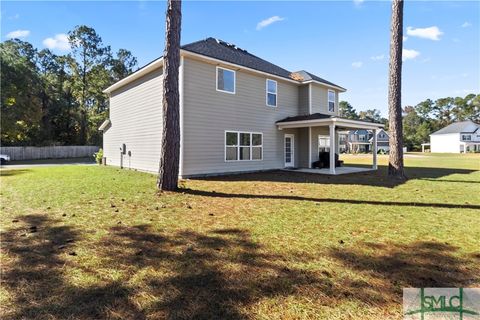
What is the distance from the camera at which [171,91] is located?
7.74 m

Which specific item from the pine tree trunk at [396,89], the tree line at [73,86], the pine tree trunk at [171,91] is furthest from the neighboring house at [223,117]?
the tree line at [73,86]

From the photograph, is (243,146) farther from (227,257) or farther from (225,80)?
(227,257)

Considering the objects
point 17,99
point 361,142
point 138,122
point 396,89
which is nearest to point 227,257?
point 396,89

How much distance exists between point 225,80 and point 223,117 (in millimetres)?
1803

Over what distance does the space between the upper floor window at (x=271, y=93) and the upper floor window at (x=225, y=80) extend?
2.69 meters

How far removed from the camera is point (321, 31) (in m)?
12.5

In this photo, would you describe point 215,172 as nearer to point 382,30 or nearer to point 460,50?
point 382,30

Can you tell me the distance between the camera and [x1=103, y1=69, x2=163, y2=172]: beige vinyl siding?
12492 millimetres

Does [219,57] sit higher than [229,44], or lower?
lower

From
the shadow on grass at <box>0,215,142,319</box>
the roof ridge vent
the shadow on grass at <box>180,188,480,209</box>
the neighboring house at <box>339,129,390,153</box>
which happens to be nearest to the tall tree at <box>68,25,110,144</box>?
the roof ridge vent

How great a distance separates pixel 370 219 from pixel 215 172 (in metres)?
8.19

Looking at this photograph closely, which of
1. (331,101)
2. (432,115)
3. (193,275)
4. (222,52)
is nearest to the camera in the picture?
(193,275)

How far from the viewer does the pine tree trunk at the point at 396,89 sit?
1075 centimetres

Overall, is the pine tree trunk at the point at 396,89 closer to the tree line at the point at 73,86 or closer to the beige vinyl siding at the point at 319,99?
the beige vinyl siding at the point at 319,99
